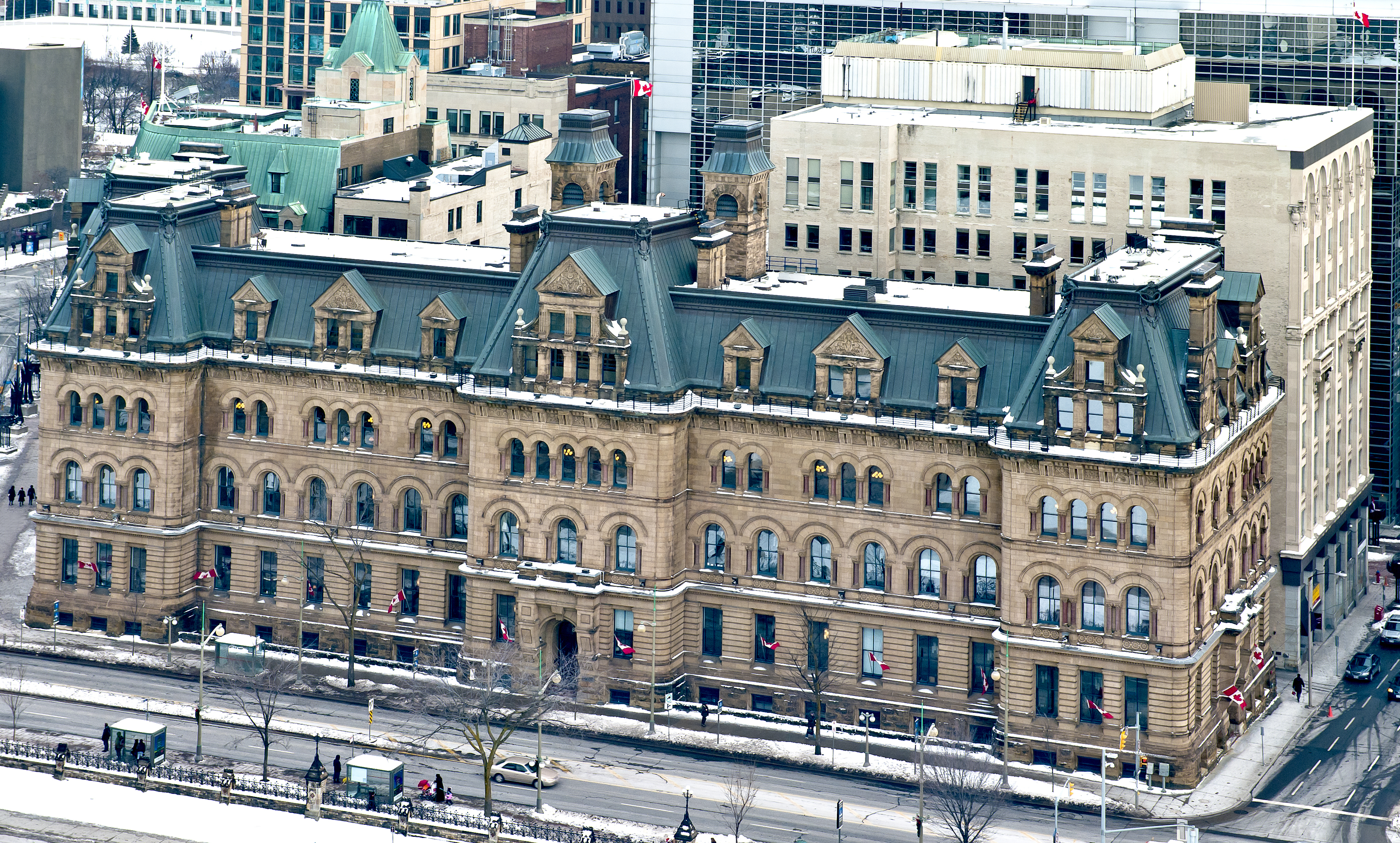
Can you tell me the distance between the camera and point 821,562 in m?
150

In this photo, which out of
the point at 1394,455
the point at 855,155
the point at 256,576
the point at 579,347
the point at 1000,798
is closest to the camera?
the point at 1000,798

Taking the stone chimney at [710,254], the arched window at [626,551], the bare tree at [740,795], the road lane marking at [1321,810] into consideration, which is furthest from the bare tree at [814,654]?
the road lane marking at [1321,810]

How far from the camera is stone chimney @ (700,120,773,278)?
6161 inches

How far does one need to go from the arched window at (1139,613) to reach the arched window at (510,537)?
113ft

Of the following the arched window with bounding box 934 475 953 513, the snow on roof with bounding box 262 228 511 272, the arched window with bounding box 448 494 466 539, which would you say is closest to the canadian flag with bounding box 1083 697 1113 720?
the arched window with bounding box 934 475 953 513

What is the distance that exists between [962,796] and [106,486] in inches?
2296

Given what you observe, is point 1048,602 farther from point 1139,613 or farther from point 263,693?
point 263,693

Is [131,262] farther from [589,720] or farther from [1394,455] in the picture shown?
[1394,455]

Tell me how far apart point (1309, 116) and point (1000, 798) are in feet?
194

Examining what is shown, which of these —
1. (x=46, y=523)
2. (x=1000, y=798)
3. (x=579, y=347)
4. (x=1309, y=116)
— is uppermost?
(x=1309, y=116)

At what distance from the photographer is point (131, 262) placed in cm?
15888

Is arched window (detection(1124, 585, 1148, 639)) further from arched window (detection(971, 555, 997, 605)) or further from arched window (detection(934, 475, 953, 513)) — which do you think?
arched window (detection(934, 475, 953, 513))

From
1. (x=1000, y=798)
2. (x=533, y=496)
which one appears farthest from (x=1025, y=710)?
(x=533, y=496)

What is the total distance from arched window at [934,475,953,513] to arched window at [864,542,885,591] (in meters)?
4.29
